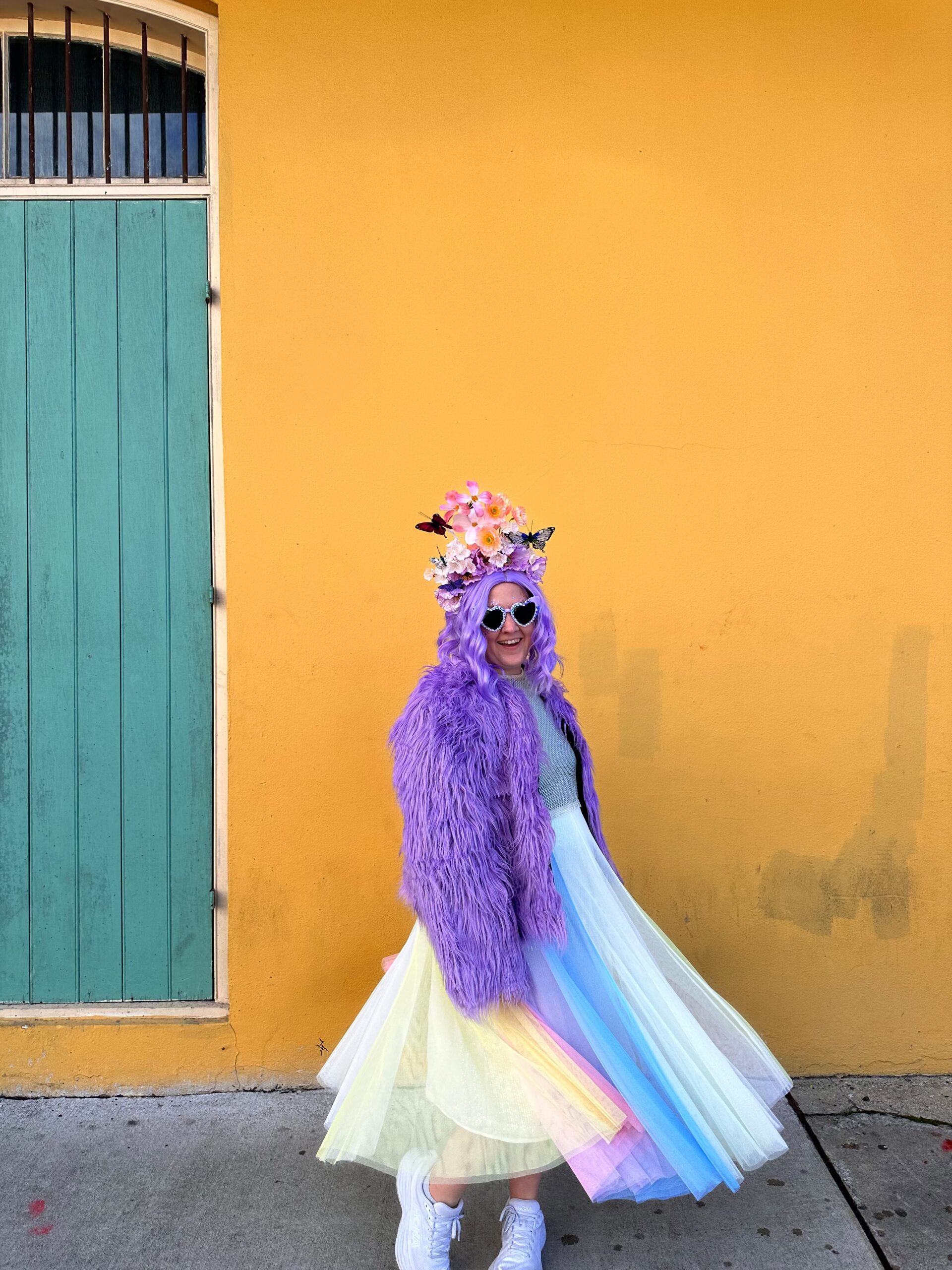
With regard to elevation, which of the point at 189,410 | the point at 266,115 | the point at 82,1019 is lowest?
the point at 82,1019

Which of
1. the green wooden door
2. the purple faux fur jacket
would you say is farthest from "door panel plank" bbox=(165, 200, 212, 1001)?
the purple faux fur jacket

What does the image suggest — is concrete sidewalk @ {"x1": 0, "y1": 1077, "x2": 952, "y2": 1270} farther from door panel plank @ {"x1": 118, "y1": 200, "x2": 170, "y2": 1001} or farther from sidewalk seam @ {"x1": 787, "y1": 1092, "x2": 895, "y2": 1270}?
door panel plank @ {"x1": 118, "y1": 200, "x2": 170, "y2": 1001}

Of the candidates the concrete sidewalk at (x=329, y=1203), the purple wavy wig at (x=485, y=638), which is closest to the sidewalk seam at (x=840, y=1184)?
the concrete sidewalk at (x=329, y=1203)

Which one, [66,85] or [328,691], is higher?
[66,85]

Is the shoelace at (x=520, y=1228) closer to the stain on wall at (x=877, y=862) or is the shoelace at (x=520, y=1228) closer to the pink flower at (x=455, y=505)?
the stain on wall at (x=877, y=862)

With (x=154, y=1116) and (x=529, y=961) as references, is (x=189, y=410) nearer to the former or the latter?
(x=529, y=961)

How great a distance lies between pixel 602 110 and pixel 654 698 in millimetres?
2068

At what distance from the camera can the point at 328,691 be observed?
12.0 feet

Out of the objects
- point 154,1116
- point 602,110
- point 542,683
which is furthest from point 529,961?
point 602,110

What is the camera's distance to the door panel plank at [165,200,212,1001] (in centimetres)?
360

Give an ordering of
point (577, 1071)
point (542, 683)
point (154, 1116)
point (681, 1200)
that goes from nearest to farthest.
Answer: point (577, 1071) → point (542, 683) → point (681, 1200) → point (154, 1116)

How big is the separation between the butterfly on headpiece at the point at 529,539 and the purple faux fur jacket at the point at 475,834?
0.39m

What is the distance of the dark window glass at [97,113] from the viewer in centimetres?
365

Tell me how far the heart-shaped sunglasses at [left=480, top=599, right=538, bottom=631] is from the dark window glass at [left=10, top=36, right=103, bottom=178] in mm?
2298
